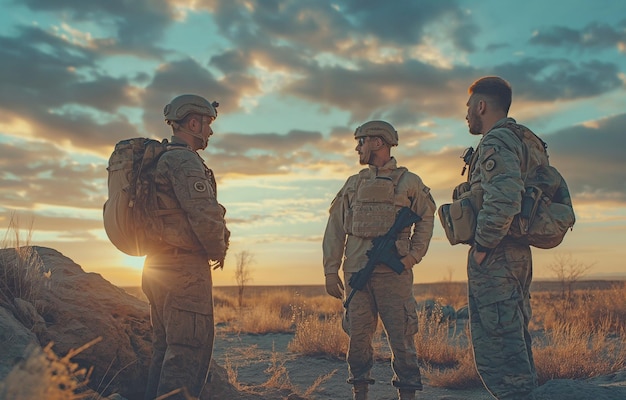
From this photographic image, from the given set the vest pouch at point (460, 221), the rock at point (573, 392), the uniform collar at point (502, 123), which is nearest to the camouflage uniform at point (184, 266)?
the vest pouch at point (460, 221)

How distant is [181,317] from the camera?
14.6ft

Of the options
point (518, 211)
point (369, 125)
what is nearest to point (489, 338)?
point (518, 211)

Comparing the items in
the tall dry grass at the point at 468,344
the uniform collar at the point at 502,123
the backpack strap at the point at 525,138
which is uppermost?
the uniform collar at the point at 502,123

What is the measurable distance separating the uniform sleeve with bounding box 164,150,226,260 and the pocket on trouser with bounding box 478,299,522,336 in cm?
211

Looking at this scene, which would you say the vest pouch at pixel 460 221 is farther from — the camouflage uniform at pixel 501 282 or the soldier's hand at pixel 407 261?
the soldier's hand at pixel 407 261

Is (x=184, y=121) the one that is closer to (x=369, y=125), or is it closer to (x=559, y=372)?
(x=369, y=125)

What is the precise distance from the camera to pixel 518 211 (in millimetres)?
3939

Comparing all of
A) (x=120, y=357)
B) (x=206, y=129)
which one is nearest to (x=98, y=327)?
(x=120, y=357)

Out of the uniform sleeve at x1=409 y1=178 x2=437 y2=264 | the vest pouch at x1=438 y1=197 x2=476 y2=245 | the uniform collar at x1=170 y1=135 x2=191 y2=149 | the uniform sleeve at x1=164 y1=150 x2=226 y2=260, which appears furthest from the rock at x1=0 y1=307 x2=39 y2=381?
the uniform sleeve at x1=409 y1=178 x2=437 y2=264

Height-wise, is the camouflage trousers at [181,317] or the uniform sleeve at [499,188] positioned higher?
the uniform sleeve at [499,188]

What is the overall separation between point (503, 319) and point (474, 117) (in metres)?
1.59

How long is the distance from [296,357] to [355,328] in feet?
15.3

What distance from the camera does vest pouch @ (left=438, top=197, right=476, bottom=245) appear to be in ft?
13.9

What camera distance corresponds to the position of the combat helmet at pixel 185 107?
15.8 ft
